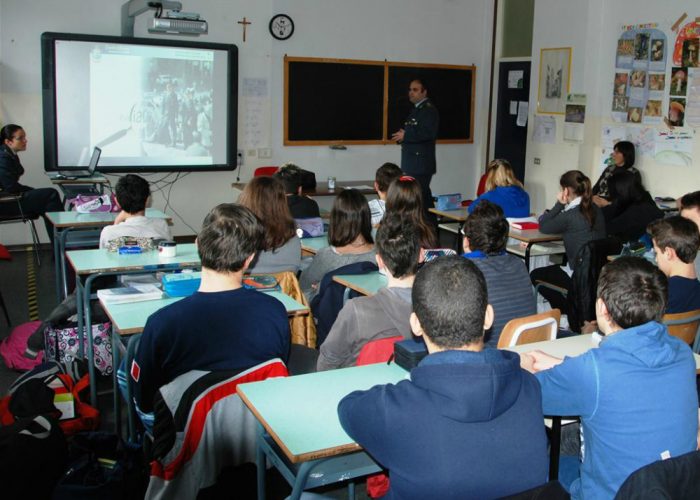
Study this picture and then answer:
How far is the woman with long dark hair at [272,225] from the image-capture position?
4332 millimetres

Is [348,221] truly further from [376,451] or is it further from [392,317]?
[376,451]

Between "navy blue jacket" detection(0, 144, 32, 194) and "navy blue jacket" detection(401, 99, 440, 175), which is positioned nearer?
"navy blue jacket" detection(0, 144, 32, 194)

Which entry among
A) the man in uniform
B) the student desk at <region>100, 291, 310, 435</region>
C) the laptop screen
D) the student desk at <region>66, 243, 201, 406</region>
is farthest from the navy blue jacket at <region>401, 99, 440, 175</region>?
the student desk at <region>100, 291, 310, 435</region>

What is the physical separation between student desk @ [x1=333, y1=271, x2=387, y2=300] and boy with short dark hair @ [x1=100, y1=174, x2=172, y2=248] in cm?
132

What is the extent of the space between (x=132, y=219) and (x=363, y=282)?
1624 millimetres

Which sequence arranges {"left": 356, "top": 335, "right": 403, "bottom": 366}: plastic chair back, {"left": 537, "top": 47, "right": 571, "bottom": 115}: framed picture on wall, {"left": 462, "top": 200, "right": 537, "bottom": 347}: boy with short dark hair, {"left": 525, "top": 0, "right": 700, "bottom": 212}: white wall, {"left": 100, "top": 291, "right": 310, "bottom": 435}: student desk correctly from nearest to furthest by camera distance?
{"left": 356, "top": 335, "right": 403, "bottom": 366}: plastic chair back → {"left": 100, "top": 291, "right": 310, "bottom": 435}: student desk → {"left": 462, "top": 200, "right": 537, "bottom": 347}: boy with short dark hair → {"left": 525, "top": 0, "right": 700, "bottom": 212}: white wall → {"left": 537, "top": 47, "right": 571, "bottom": 115}: framed picture on wall

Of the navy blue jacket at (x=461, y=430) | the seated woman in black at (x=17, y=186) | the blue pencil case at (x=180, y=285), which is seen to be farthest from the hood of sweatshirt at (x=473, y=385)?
the seated woman in black at (x=17, y=186)

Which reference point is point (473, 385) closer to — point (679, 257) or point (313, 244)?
point (679, 257)

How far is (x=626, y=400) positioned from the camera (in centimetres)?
205

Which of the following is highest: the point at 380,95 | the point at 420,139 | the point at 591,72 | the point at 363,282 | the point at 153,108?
the point at 591,72

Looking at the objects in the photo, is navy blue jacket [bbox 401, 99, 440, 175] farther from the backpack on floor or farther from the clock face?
the backpack on floor

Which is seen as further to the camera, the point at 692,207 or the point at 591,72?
the point at 591,72

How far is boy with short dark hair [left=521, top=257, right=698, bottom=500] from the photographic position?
2055mm

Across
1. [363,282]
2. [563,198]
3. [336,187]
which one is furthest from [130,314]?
[336,187]
